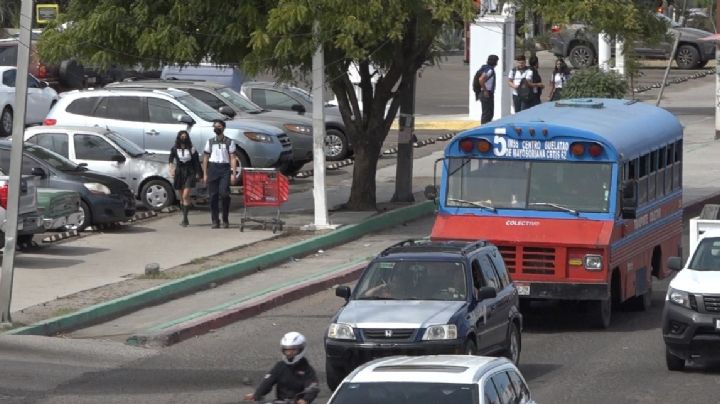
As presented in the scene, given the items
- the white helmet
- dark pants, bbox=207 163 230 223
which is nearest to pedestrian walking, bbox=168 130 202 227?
dark pants, bbox=207 163 230 223

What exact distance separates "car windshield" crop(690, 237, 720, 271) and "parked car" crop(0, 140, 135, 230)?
37.8 feet

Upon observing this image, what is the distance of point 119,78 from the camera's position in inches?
1875

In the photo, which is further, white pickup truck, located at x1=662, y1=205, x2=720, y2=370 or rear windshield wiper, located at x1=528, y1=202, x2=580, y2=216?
rear windshield wiper, located at x1=528, y1=202, x2=580, y2=216

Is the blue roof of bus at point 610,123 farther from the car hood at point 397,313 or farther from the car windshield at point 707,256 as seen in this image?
the car hood at point 397,313

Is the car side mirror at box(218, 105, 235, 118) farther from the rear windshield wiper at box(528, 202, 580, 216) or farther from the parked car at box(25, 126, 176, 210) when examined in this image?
the rear windshield wiper at box(528, 202, 580, 216)

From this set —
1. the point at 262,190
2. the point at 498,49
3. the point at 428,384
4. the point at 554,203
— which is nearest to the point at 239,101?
the point at 498,49

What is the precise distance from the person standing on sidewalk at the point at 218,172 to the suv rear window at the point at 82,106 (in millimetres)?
5419

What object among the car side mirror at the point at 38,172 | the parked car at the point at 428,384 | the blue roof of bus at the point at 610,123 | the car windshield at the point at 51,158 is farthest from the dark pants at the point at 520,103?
the parked car at the point at 428,384

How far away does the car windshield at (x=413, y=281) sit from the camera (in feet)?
50.2

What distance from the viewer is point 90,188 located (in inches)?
996

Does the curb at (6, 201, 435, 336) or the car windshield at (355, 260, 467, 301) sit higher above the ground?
the car windshield at (355, 260, 467, 301)

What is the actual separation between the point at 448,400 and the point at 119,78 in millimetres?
39190

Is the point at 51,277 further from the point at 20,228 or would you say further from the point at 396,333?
the point at 396,333

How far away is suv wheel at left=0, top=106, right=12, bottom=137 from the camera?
3591cm
